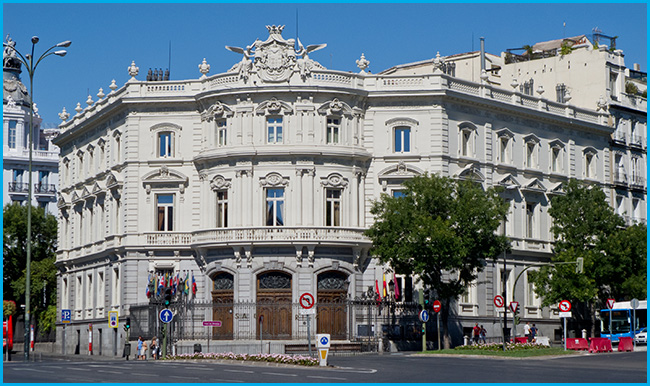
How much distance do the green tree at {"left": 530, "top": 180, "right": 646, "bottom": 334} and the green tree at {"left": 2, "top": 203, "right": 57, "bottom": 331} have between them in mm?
38578

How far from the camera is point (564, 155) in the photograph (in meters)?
82.1

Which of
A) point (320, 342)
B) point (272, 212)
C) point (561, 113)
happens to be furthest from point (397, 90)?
point (320, 342)

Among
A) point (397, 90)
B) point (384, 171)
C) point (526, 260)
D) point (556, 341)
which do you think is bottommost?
point (556, 341)

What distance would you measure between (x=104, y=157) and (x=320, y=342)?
1339 inches

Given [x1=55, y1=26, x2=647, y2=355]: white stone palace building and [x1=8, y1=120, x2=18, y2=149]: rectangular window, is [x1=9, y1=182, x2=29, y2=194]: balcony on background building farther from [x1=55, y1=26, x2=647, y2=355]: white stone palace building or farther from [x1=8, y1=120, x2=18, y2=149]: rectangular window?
[x1=55, y1=26, x2=647, y2=355]: white stone palace building

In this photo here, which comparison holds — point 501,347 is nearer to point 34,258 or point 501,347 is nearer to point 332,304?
point 332,304

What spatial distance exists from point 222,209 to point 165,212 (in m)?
4.32

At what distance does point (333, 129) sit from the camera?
7112 cm

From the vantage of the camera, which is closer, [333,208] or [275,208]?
[275,208]

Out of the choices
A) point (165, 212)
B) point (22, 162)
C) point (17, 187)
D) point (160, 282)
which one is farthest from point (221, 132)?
point (22, 162)

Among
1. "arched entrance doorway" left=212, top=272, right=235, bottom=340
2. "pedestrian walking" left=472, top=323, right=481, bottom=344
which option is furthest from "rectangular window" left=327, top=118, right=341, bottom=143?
"pedestrian walking" left=472, top=323, right=481, bottom=344

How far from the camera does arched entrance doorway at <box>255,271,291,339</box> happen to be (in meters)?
68.2

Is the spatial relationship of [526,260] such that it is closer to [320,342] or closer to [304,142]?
[304,142]

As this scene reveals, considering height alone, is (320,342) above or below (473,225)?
below
